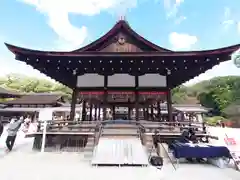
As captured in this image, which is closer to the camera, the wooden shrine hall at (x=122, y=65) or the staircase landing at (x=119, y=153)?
the staircase landing at (x=119, y=153)

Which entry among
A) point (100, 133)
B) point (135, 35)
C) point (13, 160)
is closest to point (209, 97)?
point (135, 35)

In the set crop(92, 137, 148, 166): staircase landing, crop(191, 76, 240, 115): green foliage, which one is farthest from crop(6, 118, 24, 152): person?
crop(191, 76, 240, 115): green foliage

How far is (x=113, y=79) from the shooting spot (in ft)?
36.8

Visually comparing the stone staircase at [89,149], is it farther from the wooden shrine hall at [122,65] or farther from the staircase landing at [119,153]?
the wooden shrine hall at [122,65]

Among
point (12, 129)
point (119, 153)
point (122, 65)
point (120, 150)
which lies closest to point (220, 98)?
point (122, 65)

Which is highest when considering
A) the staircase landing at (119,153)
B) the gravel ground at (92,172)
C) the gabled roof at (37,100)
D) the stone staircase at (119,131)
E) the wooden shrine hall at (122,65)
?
the gabled roof at (37,100)

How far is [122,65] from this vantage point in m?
10.3

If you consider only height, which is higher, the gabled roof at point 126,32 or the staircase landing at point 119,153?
the gabled roof at point 126,32

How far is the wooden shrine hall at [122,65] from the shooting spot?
30.8 feet

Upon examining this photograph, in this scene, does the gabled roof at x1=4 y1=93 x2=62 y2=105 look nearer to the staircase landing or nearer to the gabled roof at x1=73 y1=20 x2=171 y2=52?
the gabled roof at x1=73 y1=20 x2=171 y2=52

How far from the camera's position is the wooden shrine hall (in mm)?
9383

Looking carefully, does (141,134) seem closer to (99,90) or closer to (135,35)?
(99,90)

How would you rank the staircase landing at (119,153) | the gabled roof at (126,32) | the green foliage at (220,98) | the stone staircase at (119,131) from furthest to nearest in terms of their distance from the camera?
the green foliage at (220,98) → the gabled roof at (126,32) → the stone staircase at (119,131) → the staircase landing at (119,153)

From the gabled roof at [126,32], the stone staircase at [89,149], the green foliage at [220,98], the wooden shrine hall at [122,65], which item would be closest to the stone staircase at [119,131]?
the stone staircase at [89,149]
